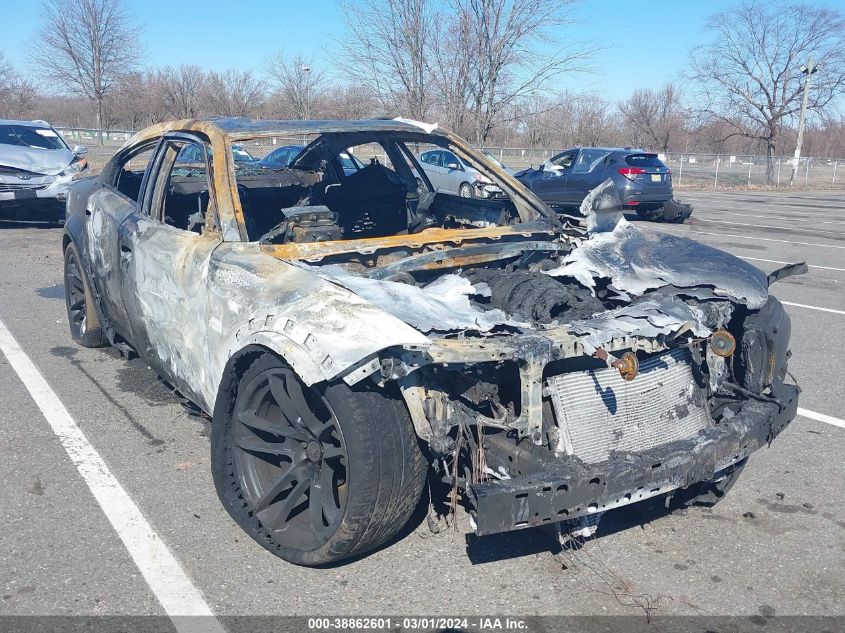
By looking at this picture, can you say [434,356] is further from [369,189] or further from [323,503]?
[369,189]

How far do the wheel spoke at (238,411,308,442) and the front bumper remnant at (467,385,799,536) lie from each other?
2.47 feet

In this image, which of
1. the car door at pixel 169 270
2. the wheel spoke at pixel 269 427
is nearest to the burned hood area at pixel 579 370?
the wheel spoke at pixel 269 427

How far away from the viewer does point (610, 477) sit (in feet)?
9.04

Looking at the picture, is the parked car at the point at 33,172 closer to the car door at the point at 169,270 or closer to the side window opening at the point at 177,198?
the side window opening at the point at 177,198

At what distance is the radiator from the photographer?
2936 millimetres

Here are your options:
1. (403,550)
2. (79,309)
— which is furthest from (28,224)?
(403,550)

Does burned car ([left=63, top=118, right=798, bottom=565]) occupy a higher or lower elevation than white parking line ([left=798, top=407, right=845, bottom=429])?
higher

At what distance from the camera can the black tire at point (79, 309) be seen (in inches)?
220

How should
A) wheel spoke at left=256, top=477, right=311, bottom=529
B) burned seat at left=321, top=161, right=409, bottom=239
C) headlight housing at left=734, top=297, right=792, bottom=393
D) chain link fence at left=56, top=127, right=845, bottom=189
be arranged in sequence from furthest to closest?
chain link fence at left=56, top=127, right=845, bottom=189
burned seat at left=321, top=161, right=409, bottom=239
headlight housing at left=734, top=297, right=792, bottom=393
wheel spoke at left=256, top=477, right=311, bottom=529

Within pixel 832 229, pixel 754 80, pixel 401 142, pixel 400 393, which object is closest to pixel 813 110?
pixel 754 80

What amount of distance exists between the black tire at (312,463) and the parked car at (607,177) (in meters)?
13.2

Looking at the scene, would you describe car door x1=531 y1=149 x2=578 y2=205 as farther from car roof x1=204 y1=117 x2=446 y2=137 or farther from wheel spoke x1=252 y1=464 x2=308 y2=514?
wheel spoke x1=252 y1=464 x2=308 y2=514

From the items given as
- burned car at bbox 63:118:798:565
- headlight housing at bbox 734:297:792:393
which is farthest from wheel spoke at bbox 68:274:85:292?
headlight housing at bbox 734:297:792:393

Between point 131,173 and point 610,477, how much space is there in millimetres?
4199
